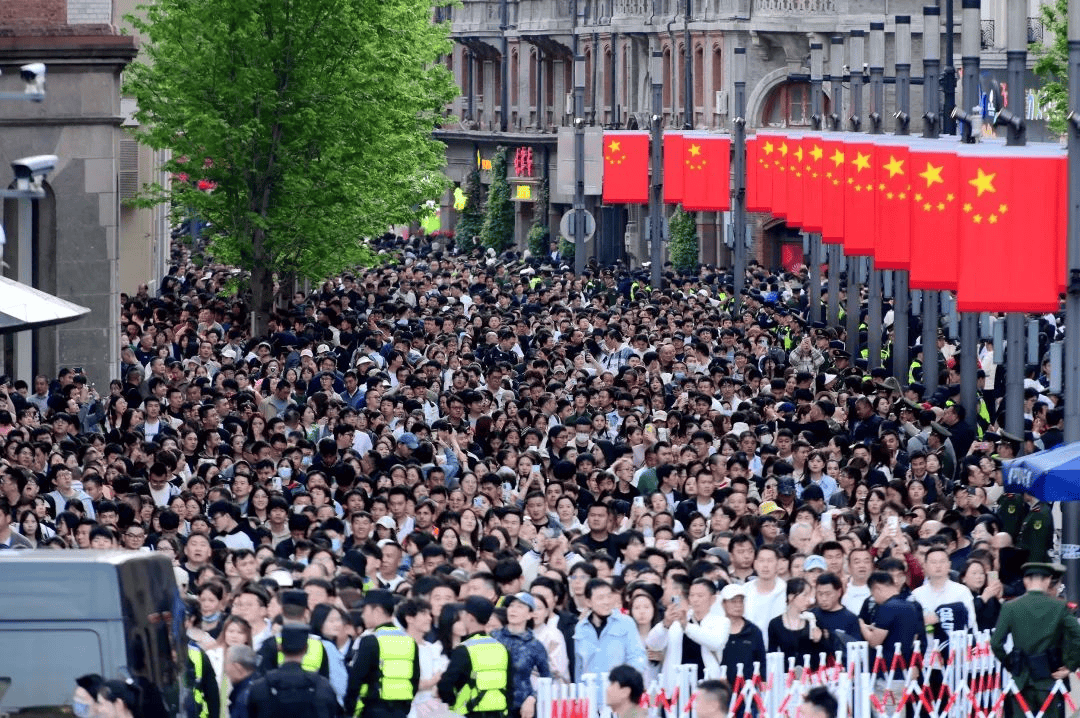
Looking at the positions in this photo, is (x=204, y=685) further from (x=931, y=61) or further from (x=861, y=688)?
(x=931, y=61)

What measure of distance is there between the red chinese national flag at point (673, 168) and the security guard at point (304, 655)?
37.8 meters

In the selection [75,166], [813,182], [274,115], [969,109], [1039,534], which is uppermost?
[274,115]

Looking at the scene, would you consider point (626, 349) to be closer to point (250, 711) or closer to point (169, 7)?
point (169, 7)

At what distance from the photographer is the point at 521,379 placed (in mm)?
30500

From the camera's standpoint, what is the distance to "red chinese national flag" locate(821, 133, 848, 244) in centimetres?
3466

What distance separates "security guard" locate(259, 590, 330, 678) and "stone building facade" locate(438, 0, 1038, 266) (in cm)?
4089

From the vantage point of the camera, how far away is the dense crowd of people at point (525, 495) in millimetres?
15047

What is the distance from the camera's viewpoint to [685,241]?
73.7 m

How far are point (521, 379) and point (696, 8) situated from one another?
4521 centimetres

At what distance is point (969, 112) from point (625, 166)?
89.4 feet

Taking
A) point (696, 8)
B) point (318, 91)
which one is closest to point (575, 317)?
point (318, 91)

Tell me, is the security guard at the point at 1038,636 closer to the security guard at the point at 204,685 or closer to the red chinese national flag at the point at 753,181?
the security guard at the point at 204,685

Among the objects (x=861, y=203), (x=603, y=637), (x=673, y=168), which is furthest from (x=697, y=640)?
(x=673, y=168)

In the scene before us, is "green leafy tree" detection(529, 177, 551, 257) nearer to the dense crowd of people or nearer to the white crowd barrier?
the dense crowd of people
